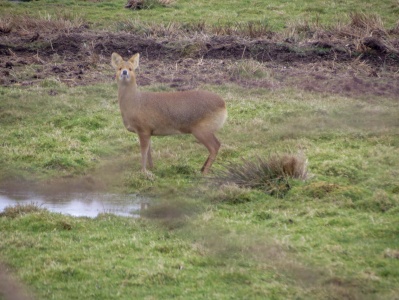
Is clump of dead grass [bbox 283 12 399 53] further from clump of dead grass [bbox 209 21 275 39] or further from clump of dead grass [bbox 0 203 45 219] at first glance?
clump of dead grass [bbox 0 203 45 219]

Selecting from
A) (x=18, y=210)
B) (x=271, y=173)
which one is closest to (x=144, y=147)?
(x=271, y=173)

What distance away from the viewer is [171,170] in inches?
432

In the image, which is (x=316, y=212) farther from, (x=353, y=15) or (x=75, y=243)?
(x=353, y=15)

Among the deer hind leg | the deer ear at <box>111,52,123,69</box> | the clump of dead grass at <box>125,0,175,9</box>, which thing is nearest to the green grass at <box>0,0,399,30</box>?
the clump of dead grass at <box>125,0,175,9</box>

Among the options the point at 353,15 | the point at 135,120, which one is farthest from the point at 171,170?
the point at 353,15

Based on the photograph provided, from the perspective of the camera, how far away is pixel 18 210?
898 cm

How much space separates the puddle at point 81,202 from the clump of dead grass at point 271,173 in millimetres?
1247

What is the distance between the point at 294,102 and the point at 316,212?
223 inches

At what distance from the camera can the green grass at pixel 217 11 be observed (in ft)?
68.2

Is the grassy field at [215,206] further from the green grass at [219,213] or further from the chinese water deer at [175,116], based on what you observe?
the chinese water deer at [175,116]

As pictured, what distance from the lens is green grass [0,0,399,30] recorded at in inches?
818

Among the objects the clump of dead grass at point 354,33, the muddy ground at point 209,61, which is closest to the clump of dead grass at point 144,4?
the muddy ground at point 209,61

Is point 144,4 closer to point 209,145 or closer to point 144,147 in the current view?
point 144,147

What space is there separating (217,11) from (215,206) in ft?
45.6
